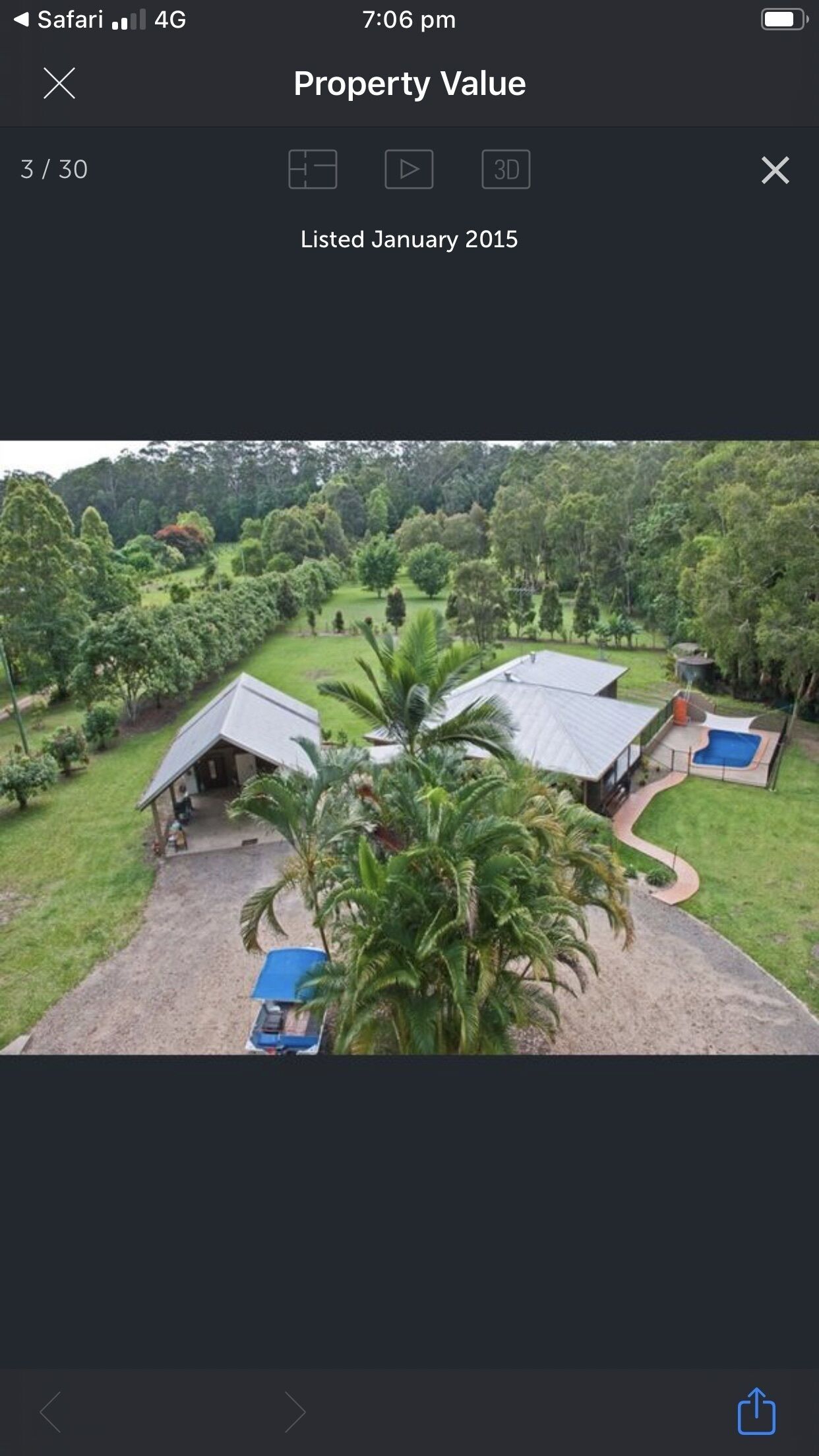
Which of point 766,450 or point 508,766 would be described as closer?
point 508,766

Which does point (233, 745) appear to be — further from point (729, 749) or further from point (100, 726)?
point (729, 749)

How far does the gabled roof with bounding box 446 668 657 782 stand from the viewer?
16.2 metres

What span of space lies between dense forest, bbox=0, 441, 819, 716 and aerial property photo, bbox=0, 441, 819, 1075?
0.61 ft

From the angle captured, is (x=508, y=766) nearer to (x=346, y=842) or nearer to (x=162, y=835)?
(x=346, y=842)

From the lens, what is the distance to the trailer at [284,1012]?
10156mm

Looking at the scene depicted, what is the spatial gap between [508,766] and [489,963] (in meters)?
2.95

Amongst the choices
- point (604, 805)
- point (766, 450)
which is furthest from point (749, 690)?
point (604, 805)

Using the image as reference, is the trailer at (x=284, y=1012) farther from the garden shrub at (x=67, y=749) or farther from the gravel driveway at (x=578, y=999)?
the garden shrub at (x=67, y=749)

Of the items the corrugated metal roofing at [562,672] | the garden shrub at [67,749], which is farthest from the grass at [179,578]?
the corrugated metal roofing at [562,672]

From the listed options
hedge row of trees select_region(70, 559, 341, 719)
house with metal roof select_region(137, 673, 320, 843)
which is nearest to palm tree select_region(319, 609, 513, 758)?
house with metal roof select_region(137, 673, 320, 843)

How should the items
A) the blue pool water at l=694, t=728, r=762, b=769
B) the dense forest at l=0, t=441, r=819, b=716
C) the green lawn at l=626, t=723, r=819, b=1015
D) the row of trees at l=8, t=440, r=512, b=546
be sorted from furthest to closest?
the row of trees at l=8, t=440, r=512, b=546, the dense forest at l=0, t=441, r=819, b=716, the blue pool water at l=694, t=728, r=762, b=769, the green lawn at l=626, t=723, r=819, b=1015
